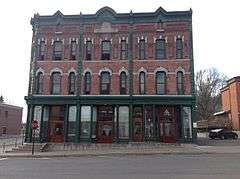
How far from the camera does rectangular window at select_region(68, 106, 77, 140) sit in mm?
34606

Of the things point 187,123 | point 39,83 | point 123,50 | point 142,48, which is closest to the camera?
point 187,123

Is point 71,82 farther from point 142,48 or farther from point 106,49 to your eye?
point 142,48

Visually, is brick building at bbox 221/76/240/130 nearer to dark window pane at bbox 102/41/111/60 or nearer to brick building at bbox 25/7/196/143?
brick building at bbox 25/7/196/143

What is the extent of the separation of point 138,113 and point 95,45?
843 cm

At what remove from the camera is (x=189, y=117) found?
33.9 metres

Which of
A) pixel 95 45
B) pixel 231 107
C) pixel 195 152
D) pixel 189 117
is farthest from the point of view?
pixel 231 107

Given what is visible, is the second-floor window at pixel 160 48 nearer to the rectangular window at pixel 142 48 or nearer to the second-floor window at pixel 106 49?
the rectangular window at pixel 142 48

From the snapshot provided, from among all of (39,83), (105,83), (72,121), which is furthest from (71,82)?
(72,121)

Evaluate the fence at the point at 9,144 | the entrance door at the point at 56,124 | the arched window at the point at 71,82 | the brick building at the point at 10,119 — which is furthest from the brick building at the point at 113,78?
the brick building at the point at 10,119

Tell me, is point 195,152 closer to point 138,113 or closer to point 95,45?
point 138,113

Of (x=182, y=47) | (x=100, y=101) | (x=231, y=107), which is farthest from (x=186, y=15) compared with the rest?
(x=231, y=107)

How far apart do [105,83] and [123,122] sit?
4.44 m

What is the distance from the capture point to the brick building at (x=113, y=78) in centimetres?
3428

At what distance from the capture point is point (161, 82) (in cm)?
3500
